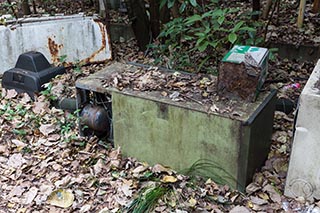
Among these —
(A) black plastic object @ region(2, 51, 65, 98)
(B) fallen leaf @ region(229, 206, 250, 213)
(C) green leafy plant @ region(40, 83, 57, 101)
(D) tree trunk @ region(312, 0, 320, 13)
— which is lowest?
(B) fallen leaf @ region(229, 206, 250, 213)

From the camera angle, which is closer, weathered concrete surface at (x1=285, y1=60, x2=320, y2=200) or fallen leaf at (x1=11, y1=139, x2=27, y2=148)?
weathered concrete surface at (x1=285, y1=60, x2=320, y2=200)

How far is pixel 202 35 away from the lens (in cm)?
331

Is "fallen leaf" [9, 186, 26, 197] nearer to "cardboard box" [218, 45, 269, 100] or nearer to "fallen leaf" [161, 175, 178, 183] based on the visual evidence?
"fallen leaf" [161, 175, 178, 183]

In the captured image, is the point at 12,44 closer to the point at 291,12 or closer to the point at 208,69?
the point at 208,69

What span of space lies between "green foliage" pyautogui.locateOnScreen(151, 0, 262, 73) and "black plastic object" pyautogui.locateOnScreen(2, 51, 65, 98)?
1.25 metres

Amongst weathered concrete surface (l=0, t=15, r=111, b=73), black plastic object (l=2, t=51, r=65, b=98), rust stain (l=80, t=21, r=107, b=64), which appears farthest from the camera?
rust stain (l=80, t=21, r=107, b=64)

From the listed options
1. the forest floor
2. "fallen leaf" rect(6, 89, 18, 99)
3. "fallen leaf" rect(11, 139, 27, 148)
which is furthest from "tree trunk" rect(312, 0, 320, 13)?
"fallen leaf" rect(11, 139, 27, 148)

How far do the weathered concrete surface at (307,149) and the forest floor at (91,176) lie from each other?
0.31ft

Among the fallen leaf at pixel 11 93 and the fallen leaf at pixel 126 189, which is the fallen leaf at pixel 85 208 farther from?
the fallen leaf at pixel 11 93

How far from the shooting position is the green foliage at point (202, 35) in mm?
3291

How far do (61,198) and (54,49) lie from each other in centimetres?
240

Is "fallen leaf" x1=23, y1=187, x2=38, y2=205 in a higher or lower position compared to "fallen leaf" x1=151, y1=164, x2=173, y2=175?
lower

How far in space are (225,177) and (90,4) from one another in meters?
6.09

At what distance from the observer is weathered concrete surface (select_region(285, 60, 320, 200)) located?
7.80ft
